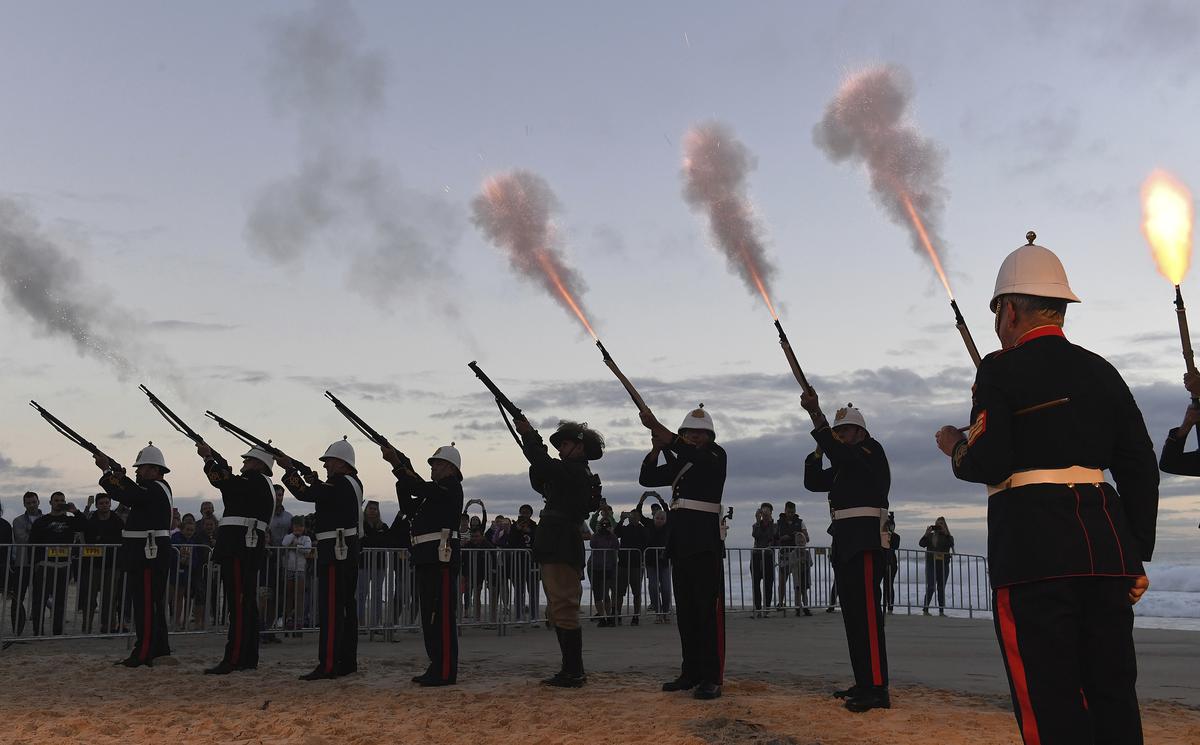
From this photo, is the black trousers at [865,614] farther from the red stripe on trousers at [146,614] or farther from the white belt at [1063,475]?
the red stripe on trousers at [146,614]

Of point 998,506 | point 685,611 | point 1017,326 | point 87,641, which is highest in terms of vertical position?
point 1017,326

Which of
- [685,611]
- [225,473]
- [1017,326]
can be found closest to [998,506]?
[1017,326]

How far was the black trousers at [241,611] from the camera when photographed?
10.9 metres

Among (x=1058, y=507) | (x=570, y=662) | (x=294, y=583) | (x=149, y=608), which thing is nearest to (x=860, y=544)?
(x=570, y=662)

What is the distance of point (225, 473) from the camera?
11.3 metres

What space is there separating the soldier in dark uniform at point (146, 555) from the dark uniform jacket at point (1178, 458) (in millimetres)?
9369

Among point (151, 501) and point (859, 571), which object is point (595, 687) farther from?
point (151, 501)

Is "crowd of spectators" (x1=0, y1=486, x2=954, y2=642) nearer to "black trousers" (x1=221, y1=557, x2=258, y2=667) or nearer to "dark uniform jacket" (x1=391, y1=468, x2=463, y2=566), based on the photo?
"dark uniform jacket" (x1=391, y1=468, x2=463, y2=566)

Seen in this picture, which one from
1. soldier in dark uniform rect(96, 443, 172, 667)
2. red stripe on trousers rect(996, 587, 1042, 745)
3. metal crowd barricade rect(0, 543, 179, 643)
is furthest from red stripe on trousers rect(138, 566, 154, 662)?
red stripe on trousers rect(996, 587, 1042, 745)

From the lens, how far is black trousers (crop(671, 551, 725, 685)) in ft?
28.5

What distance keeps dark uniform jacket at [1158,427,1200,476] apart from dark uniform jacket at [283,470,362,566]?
713 centimetres

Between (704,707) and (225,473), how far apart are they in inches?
229

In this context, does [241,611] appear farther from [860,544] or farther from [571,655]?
[860,544]

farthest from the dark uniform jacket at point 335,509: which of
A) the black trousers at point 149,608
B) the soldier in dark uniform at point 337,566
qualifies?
the black trousers at point 149,608
